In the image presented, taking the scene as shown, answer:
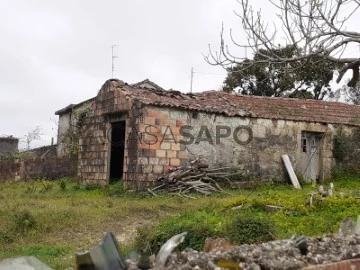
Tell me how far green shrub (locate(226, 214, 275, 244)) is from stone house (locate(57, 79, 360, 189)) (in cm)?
760

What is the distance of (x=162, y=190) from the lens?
42.2 ft

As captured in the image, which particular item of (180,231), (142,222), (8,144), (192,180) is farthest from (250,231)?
(8,144)

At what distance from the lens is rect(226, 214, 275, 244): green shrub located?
5328 mm

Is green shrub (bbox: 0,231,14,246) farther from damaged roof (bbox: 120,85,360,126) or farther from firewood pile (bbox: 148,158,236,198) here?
damaged roof (bbox: 120,85,360,126)

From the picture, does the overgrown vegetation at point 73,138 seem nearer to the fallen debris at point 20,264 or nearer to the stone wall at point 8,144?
the stone wall at point 8,144

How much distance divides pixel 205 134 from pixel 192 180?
1509 millimetres

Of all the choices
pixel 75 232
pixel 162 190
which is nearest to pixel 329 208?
pixel 75 232

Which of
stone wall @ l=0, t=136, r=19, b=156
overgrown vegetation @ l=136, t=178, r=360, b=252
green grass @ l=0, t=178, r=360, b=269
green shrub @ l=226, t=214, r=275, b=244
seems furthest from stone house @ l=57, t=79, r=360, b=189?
stone wall @ l=0, t=136, r=19, b=156

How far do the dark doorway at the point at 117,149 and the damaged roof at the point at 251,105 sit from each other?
1.57m

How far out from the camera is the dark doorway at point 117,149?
1522 centimetres

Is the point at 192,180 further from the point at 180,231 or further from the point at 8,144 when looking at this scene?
the point at 8,144

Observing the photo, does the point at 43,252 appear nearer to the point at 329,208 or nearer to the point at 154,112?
the point at 329,208

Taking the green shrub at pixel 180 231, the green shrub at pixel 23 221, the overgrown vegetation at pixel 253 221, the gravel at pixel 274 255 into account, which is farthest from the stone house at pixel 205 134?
the gravel at pixel 274 255

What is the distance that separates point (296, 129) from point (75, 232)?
31.2 ft
